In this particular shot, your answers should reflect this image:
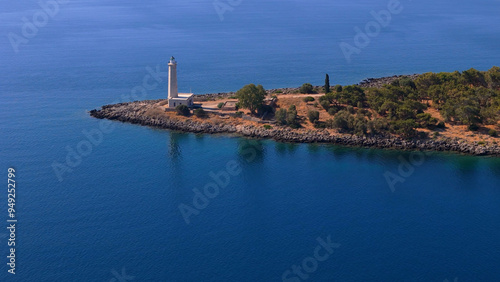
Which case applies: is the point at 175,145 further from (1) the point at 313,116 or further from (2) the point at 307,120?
(1) the point at 313,116

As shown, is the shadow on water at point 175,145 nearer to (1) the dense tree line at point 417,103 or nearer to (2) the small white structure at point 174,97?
(2) the small white structure at point 174,97

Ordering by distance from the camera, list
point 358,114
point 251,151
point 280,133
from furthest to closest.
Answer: point 358,114, point 280,133, point 251,151

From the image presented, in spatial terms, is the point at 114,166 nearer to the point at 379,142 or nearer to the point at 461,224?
the point at 379,142

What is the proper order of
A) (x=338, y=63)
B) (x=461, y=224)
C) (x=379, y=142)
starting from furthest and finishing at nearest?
(x=338, y=63), (x=379, y=142), (x=461, y=224)

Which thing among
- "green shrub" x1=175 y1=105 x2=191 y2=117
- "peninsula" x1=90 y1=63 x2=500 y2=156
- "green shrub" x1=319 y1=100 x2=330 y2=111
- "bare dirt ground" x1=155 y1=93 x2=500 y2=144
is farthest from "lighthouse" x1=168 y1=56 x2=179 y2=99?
"green shrub" x1=319 y1=100 x2=330 y2=111

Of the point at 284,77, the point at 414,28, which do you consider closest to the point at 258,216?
the point at 284,77

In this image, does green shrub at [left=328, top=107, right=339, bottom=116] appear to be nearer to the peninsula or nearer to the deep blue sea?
the peninsula

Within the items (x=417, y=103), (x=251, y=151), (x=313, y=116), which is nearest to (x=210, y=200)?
(x=251, y=151)
